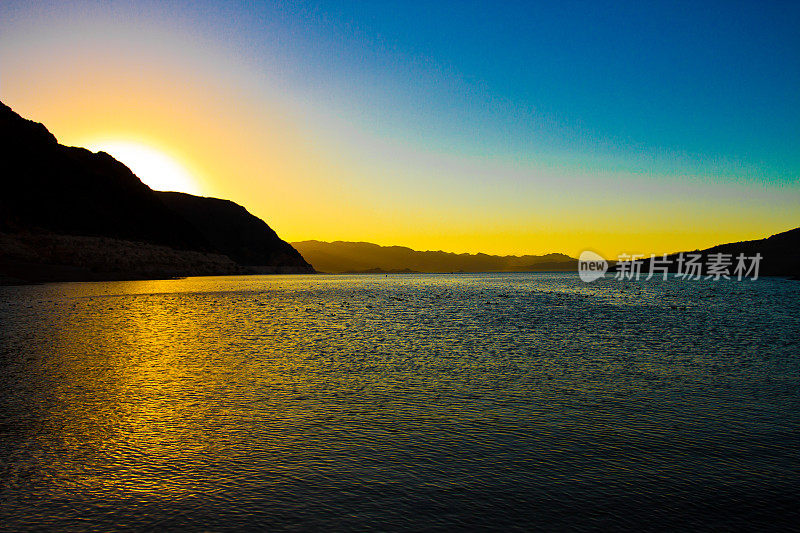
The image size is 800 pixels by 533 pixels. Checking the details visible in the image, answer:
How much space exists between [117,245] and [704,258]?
200 meters

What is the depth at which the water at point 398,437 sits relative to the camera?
304 inches

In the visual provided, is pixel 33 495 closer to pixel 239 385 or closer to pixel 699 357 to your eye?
pixel 239 385

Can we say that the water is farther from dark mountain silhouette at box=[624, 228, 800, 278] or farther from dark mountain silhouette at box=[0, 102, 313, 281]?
dark mountain silhouette at box=[624, 228, 800, 278]

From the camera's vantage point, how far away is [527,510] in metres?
7.75

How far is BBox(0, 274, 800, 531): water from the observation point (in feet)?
25.3

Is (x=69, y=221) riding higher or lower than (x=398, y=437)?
higher

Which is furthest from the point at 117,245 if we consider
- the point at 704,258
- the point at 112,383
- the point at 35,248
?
the point at 704,258

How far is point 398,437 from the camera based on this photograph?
1125 centimetres

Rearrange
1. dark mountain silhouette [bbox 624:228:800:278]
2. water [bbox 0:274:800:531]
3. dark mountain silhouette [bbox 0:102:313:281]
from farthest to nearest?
dark mountain silhouette [bbox 624:228:800:278] < dark mountain silhouette [bbox 0:102:313:281] < water [bbox 0:274:800:531]

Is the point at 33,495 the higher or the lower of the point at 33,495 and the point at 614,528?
the lower

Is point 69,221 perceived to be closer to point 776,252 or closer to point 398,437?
point 398,437

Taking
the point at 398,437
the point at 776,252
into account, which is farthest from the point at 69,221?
the point at 776,252

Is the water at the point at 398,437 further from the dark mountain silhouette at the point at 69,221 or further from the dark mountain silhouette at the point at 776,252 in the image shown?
the dark mountain silhouette at the point at 776,252

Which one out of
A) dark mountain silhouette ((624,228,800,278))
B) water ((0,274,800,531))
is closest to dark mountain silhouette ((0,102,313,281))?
water ((0,274,800,531))
